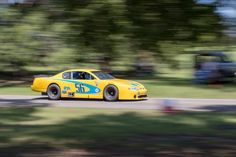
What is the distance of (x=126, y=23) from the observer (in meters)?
5.94

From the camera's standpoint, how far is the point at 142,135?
8789mm

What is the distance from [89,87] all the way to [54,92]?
1.55m

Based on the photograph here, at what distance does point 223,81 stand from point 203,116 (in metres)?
13.3

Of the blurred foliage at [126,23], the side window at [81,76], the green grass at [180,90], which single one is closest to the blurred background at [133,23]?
the blurred foliage at [126,23]

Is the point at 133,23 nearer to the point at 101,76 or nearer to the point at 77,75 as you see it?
the point at 101,76

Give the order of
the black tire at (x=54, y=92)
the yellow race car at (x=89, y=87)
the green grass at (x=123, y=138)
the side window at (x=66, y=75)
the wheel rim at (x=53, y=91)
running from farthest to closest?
1. the side window at (x=66, y=75)
2. the wheel rim at (x=53, y=91)
3. the black tire at (x=54, y=92)
4. the yellow race car at (x=89, y=87)
5. the green grass at (x=123, y=138)

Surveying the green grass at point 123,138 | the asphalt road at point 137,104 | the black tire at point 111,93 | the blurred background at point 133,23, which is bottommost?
the green grass at point 123,138

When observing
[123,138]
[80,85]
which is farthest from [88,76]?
[123,138]

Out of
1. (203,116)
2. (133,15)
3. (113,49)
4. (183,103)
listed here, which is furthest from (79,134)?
(183,103)

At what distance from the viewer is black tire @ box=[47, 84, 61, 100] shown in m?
20.0

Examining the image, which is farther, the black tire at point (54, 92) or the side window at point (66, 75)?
the side window at point (66, 75)

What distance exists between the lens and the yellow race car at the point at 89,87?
1895 cm

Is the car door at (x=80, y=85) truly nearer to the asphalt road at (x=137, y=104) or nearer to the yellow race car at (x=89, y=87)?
the yellow race car at (x=89, y=87)

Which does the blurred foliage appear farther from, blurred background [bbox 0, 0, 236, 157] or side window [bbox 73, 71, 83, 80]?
side window [bbox 73, 71, 83, 80]
